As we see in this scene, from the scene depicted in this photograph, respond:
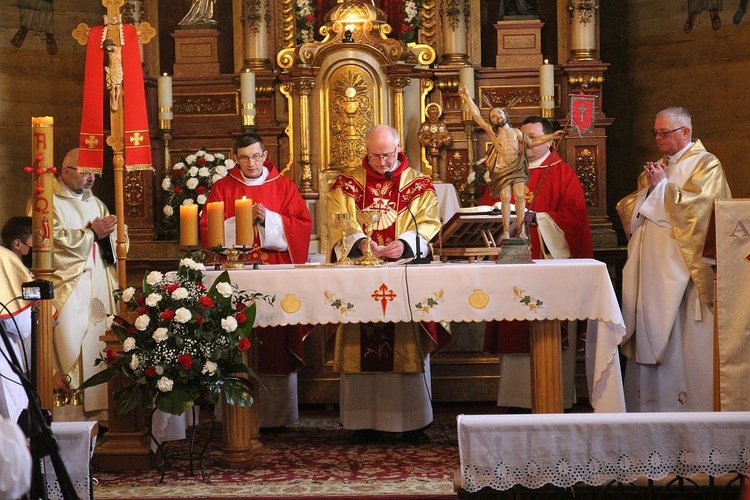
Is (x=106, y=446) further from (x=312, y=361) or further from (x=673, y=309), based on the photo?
(x=673, y=309)

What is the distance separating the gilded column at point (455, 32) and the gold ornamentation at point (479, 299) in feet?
11.0

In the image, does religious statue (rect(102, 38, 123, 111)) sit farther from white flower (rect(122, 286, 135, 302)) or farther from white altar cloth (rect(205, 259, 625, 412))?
white altar cloth (rect(205, 259, 625, 412))

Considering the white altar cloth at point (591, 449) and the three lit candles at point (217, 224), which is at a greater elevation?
the three lit candles at point (217, 224)

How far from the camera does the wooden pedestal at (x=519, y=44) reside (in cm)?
895

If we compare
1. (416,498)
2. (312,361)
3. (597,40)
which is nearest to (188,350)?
(416,498)

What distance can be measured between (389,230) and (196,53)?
2959mm

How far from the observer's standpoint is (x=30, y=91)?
380 inches

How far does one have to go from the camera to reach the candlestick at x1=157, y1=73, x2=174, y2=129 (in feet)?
28.3

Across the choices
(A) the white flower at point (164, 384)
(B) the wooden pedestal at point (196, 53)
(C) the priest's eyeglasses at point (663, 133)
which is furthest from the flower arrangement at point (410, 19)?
(A) the white flower at point (164, 384)

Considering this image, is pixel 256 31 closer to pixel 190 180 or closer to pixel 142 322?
pixel 190 180

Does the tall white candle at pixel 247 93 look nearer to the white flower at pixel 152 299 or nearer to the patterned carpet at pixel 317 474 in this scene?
the patterned carpet at pixel 317 474

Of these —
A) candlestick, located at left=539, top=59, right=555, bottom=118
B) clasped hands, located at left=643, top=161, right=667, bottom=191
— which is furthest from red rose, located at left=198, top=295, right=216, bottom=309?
candlestick, located at left=539, top=59, right=555, bottom=118

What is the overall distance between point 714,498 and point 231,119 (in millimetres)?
5364

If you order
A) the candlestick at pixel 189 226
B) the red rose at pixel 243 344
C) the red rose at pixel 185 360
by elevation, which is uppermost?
the candlestick at pixel 189 226
